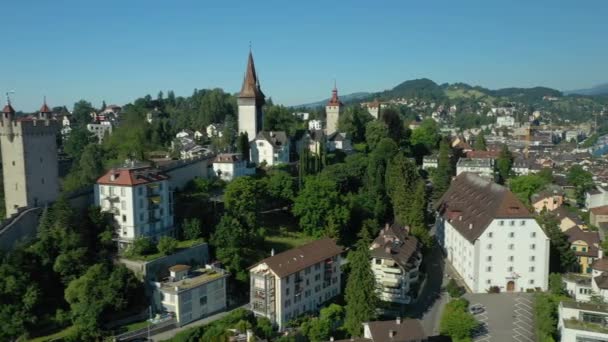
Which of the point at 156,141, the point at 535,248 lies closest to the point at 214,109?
the point at 156,141

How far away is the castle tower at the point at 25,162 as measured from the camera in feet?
123

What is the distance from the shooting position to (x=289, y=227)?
5016 centimetres

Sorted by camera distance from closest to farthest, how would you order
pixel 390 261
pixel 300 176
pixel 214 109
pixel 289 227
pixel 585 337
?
pixel 585 337 → pixel 390 261 → pixel 289 227 → pixel 300 176 → pixel 214 109

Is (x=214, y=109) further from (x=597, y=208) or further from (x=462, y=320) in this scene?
(x=462, y=320)

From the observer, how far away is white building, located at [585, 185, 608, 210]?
220ft

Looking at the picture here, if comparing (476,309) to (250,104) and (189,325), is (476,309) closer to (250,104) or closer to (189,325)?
(189,325)

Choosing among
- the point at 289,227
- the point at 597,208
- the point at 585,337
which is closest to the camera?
the point at 585,337

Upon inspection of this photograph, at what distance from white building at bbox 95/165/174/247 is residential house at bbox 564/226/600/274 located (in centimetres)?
3540

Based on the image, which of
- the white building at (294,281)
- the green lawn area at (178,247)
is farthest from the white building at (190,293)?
the white building at (294,281)

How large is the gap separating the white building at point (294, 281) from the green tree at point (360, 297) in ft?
13.0

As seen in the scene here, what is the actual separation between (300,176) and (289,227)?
6.62 meters

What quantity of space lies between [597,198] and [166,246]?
5483 centimetres

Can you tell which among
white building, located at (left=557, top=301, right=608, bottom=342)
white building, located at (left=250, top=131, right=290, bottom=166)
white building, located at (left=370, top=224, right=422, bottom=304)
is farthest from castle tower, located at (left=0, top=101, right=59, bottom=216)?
white building, located at (left=557, top=301, right=608, bottom=342)

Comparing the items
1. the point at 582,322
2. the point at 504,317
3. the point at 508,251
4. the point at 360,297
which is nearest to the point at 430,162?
the point at 508,251
